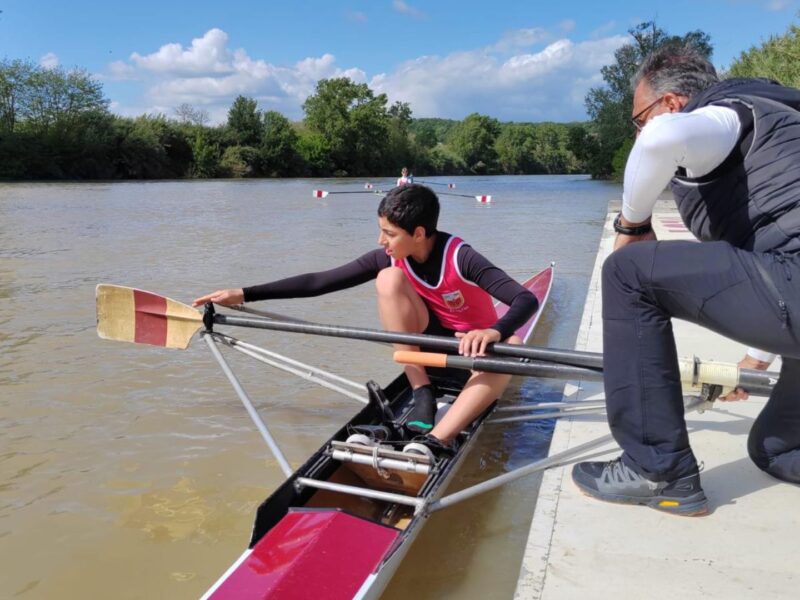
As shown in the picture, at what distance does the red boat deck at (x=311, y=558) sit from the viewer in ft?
6.54

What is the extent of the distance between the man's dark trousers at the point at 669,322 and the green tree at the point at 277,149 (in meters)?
64.4

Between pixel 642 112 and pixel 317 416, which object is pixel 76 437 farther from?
pixel 642 112

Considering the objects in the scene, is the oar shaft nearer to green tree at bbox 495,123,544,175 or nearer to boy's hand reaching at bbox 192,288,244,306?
boy's hand reaching at bbox 192,288,244,306

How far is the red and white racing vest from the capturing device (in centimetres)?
341

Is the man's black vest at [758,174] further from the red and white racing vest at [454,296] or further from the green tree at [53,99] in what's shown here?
the green tree at [53,99]

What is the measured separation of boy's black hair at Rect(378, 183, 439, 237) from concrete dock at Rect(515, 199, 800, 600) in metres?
1.36

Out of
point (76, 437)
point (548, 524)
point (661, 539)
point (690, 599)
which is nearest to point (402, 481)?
point (548, 524)

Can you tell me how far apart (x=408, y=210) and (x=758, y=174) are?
1686 millimetres

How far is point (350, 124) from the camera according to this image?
76688 mm

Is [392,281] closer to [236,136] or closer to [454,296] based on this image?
[454,296]

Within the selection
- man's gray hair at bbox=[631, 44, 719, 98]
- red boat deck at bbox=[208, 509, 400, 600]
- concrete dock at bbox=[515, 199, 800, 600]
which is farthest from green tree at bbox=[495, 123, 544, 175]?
red boat deck at bbox=[208, 509, 400, 600]

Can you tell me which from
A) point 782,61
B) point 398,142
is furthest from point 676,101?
point 398,142

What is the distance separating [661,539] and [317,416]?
2631 millimetres

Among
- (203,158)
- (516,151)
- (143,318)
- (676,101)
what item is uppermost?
(516,151)
